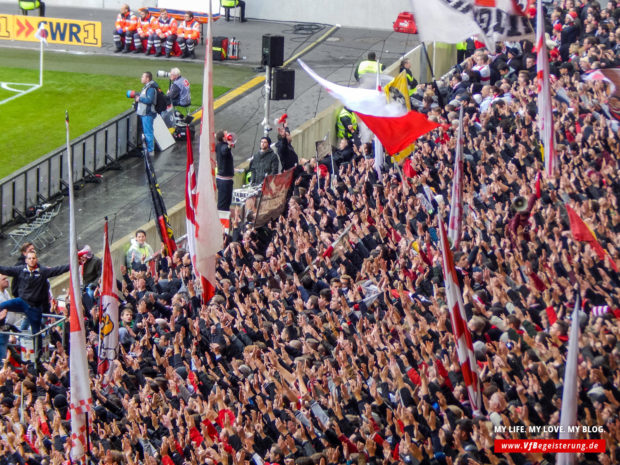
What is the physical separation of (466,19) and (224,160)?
6281mm

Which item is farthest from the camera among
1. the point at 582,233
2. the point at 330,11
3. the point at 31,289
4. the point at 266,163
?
the point at 330,11

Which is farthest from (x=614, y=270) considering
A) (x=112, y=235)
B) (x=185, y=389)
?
(x=112, y=235)

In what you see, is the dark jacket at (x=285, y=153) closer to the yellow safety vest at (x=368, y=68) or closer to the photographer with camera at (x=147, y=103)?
the photographer with camera at (x=147, y=103)

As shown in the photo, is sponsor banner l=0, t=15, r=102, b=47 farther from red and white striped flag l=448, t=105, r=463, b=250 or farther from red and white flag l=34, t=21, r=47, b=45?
red and white striped flag l=448, t=105, r=463, b=250

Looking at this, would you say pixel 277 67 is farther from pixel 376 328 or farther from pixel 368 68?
pixel 376 328

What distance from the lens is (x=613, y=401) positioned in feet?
33.0

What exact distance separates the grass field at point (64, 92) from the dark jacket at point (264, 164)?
21.9ft

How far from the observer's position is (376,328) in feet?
41.0

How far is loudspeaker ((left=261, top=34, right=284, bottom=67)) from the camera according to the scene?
21.5 metres

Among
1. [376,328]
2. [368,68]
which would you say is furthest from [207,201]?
[368,68]

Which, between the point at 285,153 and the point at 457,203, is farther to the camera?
the point at 285,153

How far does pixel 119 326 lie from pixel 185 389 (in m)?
3.04

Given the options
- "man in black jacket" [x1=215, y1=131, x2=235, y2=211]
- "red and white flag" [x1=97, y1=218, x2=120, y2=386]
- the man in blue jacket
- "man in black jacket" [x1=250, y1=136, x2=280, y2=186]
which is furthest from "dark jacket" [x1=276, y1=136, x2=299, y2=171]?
"red and white flag" [x1=97, y1=218, x2=120, y2=386]

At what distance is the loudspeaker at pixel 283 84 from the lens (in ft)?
72.1
